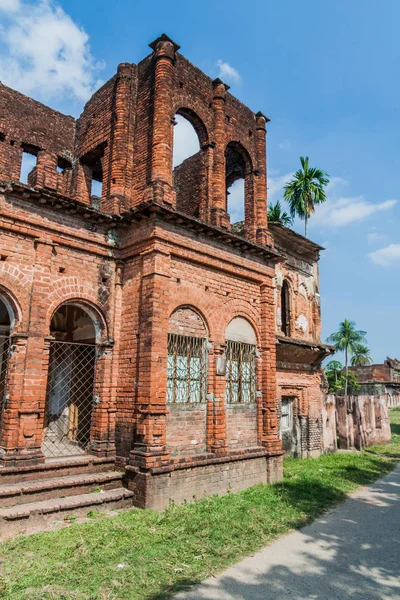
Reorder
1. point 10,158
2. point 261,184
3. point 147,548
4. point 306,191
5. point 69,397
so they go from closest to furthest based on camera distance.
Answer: point 147,548
point 10,158
point 69,397
point 261,184
point 306,191

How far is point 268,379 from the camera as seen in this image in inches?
422

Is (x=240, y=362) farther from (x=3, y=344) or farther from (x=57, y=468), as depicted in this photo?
(x=3, y=344)

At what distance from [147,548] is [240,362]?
5.27 meters

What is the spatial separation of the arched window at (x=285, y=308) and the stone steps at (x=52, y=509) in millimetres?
9594

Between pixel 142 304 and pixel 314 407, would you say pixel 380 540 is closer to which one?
pixel 142 304

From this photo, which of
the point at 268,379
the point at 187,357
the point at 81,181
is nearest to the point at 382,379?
the point at 268,379

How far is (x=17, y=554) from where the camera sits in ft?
17.9

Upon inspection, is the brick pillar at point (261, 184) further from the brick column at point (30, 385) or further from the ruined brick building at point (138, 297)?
the brick column at point (30, 385)

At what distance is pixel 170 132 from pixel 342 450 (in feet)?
47.6

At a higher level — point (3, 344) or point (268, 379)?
point (3, 344)

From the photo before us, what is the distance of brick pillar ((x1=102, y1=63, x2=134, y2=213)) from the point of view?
9.48 meters

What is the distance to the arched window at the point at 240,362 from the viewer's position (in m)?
10.1

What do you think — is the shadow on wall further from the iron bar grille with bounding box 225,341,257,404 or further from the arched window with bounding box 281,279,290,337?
the arched window with bounding box 281,279,290,337

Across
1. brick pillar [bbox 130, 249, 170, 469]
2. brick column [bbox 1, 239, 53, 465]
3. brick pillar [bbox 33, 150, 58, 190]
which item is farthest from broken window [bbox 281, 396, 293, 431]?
brick pillar [bbox 33, 150, 58, 190]
